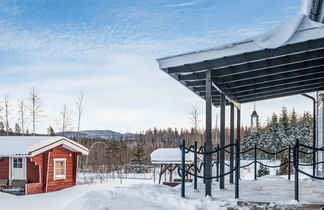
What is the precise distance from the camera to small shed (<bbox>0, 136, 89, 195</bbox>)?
651 inches

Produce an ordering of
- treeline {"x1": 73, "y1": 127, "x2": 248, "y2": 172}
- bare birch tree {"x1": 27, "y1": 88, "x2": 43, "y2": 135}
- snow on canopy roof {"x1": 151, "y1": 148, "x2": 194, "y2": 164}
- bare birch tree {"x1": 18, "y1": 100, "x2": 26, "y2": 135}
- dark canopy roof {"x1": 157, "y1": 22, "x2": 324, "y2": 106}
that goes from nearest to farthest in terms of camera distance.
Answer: dark canopy roof {"x1": 157, "y1": 22, "x2": 324, "y2": 106}
snow on canopy roof {"x1": 151, "y1": 148, "x2": 194, "y2": 164}
bare birch tree {"x1": 27, "y1": 88, "x2": 43, "y2": 135}
bare birch tree {"x1": 18, "y1": 100, "x2": 26, "y2": 135}
treeline {"x1": 73, "y1": 127, "x2": 248, "y2": 172}

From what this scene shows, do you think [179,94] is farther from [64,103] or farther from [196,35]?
[196,35]

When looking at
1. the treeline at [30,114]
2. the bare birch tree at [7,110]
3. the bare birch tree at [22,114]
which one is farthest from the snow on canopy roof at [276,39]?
the bare birch tree at [22,114]

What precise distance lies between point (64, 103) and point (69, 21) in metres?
16.2

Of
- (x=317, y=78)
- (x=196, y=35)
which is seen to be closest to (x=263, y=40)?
(x=317, y=78)

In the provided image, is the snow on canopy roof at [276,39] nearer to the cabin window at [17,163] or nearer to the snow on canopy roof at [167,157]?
the snow on canopy roof at [167,157]

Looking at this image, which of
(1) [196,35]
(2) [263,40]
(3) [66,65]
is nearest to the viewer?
(2) [263,40]

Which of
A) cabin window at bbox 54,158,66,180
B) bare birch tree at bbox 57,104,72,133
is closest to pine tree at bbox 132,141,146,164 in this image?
bare birch tree at bbox 57,104,72,133

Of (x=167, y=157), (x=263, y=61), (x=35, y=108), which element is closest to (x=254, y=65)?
(x=263, y=61)

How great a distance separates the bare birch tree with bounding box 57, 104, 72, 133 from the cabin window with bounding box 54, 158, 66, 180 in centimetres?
1075

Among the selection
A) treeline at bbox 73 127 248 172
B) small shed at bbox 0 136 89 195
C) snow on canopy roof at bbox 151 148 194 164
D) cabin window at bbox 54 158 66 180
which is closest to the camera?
snow on canopy roof at bbox 151 148 194 164

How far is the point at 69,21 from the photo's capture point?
1431cm

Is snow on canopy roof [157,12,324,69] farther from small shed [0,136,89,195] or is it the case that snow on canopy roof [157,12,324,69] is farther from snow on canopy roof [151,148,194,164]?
Answer: small shed [0,136,89,195]

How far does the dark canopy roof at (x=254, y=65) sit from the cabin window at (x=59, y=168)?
13.1 metres
